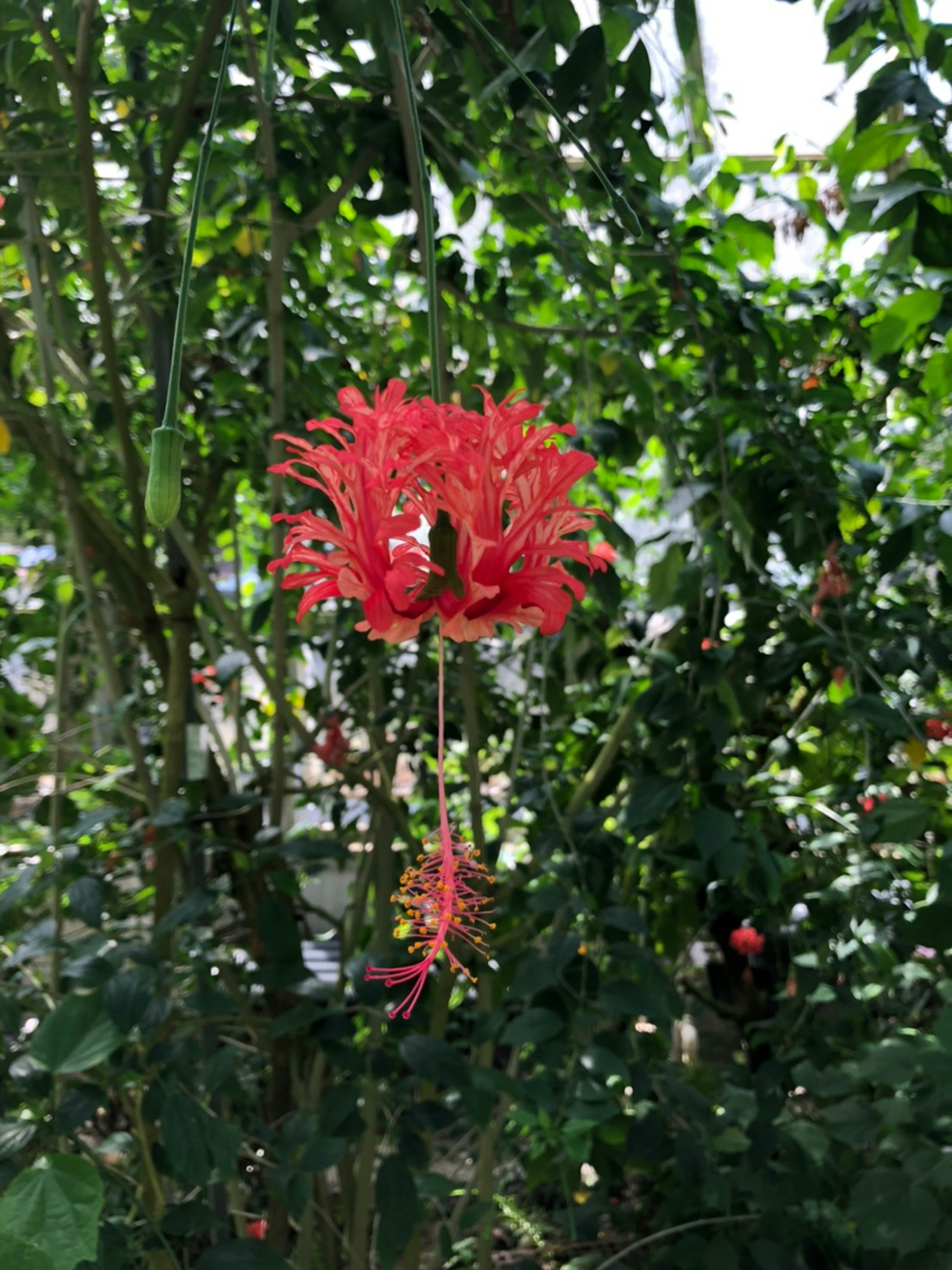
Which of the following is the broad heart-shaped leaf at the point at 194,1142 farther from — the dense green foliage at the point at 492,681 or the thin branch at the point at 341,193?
the thin branch at the point at 341,193

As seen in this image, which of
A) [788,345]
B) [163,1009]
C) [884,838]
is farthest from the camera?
[788,345]

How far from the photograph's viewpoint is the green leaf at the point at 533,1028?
3.19 feet

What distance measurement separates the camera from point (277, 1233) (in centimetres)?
129

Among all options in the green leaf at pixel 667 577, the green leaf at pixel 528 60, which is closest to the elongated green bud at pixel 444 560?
the green leaf at pixel 528 60

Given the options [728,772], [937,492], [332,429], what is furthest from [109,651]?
[937,492]

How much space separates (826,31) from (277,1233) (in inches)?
55.4

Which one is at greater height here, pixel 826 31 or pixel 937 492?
pixel 826 31

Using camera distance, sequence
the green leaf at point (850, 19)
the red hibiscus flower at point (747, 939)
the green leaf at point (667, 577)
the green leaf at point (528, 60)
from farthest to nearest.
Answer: the red hibiscus flower at point (747, 939), the green leaf at point (667, 577), the green leaf at point (850, 19), the green leaf at point (528, 60)

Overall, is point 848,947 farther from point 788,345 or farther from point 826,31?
point 826,31

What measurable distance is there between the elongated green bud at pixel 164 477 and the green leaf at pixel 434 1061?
68 centimetres

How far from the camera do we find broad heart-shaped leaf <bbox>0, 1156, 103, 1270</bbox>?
712mm

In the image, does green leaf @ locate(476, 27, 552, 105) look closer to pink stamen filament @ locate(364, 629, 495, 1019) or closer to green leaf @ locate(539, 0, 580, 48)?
green leaf @ locate(539, 0, 580, 48)

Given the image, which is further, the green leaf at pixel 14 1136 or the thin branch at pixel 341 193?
the thin branch at pixel 341 193

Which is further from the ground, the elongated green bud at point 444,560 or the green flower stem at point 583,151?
the green flower stem at point 583,151
